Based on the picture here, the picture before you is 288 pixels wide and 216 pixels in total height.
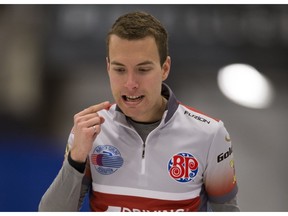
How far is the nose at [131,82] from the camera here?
110cm

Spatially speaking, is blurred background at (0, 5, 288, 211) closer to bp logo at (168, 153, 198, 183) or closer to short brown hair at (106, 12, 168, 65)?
bp logo at (168, 153, 198, 183)

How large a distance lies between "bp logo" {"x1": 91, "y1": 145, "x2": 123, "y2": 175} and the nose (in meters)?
0.21

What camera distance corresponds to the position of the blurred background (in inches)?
112

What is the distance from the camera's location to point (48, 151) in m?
2.81

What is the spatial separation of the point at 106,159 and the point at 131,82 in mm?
247

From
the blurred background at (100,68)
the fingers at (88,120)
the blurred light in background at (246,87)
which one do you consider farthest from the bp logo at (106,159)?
the blurred light in background at (246,87)

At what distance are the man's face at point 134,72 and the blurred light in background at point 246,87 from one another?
2.00 metres

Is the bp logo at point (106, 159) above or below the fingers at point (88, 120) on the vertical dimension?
below

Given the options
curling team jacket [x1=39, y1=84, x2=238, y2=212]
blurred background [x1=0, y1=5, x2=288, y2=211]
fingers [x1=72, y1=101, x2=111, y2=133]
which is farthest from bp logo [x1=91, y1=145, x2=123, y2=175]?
blurred background [x1=0, y1=5, x2=288, y2=211]

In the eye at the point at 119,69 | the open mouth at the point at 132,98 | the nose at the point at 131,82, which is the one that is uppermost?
the eye at the point at 119,69

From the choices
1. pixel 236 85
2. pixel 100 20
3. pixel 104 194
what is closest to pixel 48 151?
pixel 100 20

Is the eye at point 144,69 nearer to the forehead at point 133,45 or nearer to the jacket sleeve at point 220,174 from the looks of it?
the forehead at point 133,45

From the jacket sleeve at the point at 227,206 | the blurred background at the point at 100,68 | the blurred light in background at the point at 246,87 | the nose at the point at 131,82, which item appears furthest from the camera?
the blurred light in background at the point at 246,87
